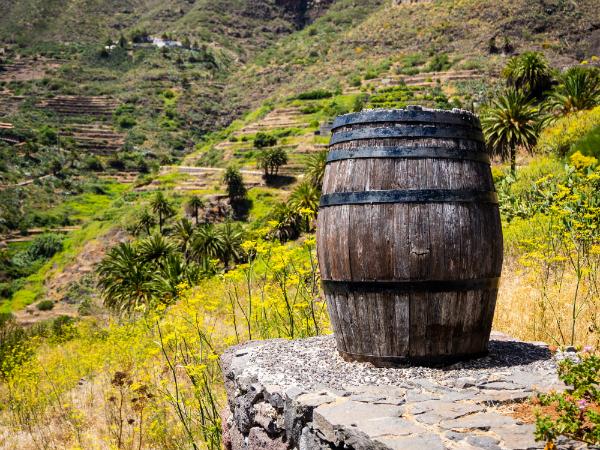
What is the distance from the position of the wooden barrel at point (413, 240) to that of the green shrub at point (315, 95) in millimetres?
83002

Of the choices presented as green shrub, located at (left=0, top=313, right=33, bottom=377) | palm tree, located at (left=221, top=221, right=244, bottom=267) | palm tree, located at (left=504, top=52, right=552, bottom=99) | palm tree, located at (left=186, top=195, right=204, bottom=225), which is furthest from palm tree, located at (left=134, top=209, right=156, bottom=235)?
green shrub, located at (left=0, top=313, right=33, bottom=377)

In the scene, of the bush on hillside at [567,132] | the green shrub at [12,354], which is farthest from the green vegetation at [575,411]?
the bush on hillside at [567,132]

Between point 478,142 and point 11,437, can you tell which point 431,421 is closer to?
point 478,142

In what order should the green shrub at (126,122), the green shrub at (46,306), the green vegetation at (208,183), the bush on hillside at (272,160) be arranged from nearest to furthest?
1. the green vegetation at (208,183)
2. the green shrub at (46,306)
3. the bush on hillside at (272,160)
4. the green shrub at (126,122)

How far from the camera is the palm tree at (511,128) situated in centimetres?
2391

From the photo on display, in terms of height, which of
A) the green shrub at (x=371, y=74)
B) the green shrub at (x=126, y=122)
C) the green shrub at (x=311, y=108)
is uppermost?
the green shrub at (x=371, y=74)

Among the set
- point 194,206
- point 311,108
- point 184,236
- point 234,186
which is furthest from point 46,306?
point 311,108

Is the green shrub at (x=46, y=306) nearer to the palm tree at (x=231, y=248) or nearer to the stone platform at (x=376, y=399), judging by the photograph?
the palm tree at (x=231, y=248)

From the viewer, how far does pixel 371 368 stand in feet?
14.1

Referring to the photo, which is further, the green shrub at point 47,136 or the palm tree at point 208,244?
the green shrub at point 47,136

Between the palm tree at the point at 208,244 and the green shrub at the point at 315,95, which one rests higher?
the green shrub at the point at 315,95

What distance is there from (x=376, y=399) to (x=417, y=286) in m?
0.88

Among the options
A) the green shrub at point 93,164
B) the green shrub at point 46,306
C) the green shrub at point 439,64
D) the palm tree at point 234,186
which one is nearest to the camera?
the green shrub at point 46,306

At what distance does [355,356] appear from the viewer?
174 inches
